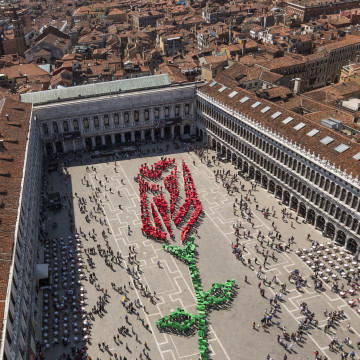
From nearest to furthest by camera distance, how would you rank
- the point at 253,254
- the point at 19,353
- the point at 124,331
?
the point at 19,353
the point at 124,331
the point at 253,254

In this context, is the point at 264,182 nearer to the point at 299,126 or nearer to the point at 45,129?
the point at 299,126

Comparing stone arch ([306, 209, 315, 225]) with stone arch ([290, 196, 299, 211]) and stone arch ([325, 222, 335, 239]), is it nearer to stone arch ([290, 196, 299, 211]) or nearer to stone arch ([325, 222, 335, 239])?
stone arch ([290, 196, 299, 211])

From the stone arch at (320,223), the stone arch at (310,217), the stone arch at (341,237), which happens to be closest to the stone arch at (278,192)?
the stone arch at (310,217)

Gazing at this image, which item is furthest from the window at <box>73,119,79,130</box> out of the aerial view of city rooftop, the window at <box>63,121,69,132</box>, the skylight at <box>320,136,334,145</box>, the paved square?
the skylight at <box>320,136,334,145</box>

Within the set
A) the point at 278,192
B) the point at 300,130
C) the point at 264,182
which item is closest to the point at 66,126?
the point at 264,182

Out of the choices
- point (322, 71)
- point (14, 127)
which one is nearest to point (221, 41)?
point (322, 71)

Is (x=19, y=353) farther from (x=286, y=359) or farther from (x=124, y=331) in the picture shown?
(x=286, y=359)

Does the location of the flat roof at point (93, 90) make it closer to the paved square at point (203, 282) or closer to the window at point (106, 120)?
the window at point (106, 120)
